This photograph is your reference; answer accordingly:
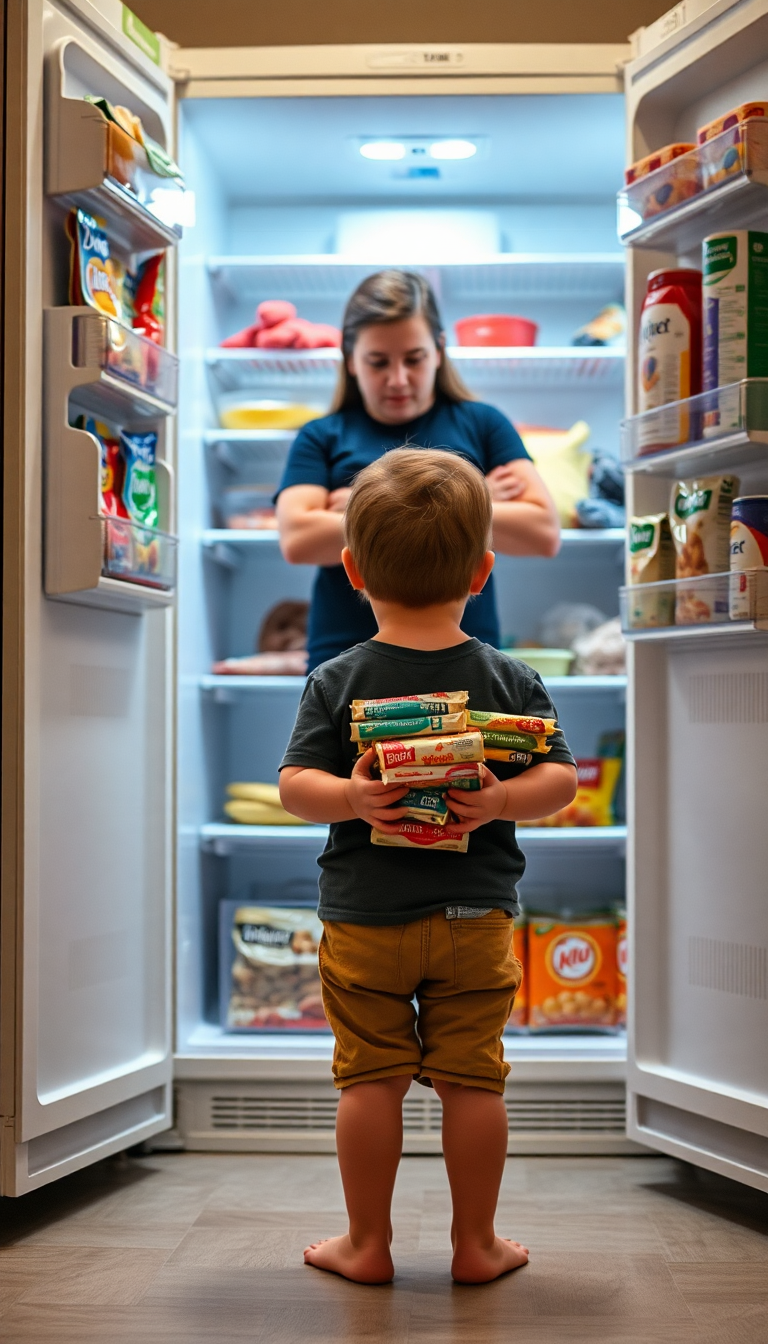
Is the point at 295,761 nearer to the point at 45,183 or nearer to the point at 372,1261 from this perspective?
the point at 372,1261

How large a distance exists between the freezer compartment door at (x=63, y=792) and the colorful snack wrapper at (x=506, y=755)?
2.52 feet

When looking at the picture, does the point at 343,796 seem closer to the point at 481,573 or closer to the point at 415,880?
the point at 415,880

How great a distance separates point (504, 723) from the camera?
1507 millimetres

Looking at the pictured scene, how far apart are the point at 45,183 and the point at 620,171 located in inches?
60.9

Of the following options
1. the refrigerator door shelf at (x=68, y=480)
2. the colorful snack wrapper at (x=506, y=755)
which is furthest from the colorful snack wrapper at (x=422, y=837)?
the refrigerator door shelf at (x=68, y=480)

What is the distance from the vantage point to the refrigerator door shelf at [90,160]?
1.91m

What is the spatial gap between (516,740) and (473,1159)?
545mm

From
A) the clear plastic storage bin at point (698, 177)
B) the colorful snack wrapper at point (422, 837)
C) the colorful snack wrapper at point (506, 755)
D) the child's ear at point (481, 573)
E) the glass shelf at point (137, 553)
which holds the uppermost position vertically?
the clear plastic storage bin at point (698, 177)

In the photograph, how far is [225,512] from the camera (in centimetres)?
296

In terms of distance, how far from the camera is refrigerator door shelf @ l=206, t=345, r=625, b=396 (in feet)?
8.93

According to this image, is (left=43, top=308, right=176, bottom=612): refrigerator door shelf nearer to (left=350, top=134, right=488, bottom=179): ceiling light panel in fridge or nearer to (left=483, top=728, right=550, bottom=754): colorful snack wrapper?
(left=483, top=728, right=550, bottom=754): colorful snack wrapper

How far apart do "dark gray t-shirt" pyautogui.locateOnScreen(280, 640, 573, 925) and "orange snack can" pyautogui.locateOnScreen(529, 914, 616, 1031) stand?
1.08 metres

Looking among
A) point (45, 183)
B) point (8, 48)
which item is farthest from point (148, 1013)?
point (8, 48)

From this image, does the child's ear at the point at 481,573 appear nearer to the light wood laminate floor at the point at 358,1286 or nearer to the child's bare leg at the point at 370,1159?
the child's bare leg at the point at 370,1159
